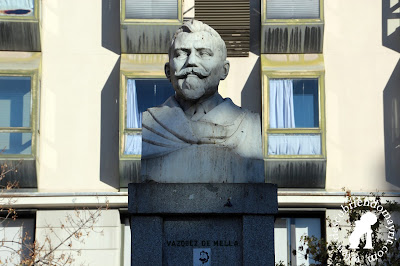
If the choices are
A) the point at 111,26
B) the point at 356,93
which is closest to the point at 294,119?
the point at 356,93

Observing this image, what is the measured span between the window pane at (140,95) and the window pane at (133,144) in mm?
433

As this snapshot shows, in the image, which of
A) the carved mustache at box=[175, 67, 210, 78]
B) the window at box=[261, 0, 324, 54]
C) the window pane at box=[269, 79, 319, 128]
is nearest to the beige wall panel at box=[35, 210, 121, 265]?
the window pane at box=[269, 79, 319, 128]

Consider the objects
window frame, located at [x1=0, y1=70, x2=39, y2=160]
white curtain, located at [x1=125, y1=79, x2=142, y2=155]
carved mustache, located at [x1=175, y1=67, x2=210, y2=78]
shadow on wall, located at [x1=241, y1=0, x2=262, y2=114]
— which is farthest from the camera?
shadow on wall, located at [x1=241, y1=0, x2=262, y2=114]

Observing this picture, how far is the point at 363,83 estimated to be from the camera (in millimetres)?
32625

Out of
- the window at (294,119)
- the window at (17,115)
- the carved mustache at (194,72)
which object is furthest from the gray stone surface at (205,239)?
the window at (17,115)

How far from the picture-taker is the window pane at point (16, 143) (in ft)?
103

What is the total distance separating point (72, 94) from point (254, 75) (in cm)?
497

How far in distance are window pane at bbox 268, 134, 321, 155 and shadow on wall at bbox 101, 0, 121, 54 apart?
4998 millimetres

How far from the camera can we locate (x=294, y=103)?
32344mm

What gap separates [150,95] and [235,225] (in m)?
16.9

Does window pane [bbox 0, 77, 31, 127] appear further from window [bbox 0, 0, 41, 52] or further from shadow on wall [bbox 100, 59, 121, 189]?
shadow on wall [bbox 100, 59, 121, 189]

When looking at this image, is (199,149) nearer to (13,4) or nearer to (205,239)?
(205,239)

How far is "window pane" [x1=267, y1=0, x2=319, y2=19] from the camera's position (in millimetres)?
32469

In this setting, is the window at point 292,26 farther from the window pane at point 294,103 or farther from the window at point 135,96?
the window at point 135,96
